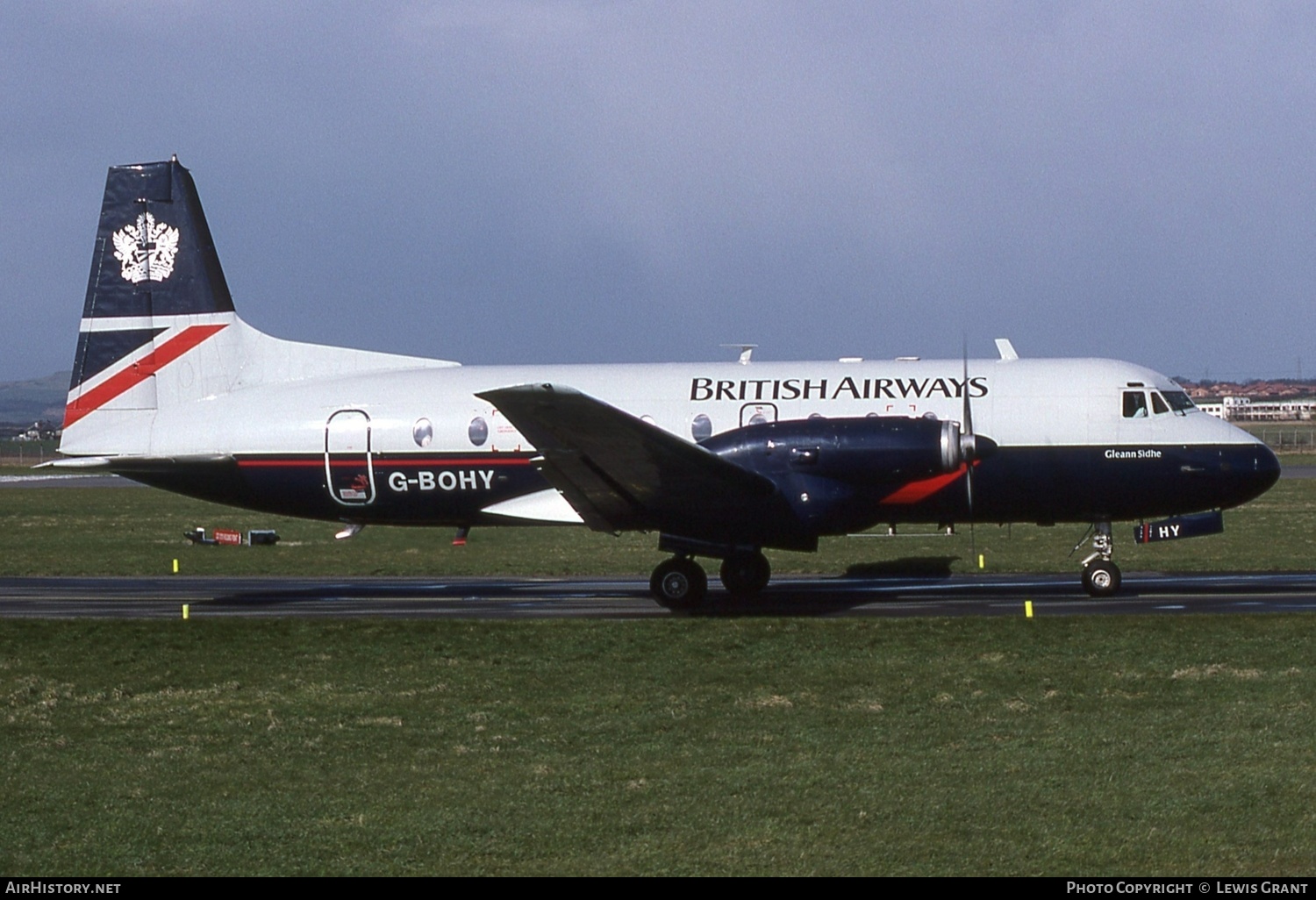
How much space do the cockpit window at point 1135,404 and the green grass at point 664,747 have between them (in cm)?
465

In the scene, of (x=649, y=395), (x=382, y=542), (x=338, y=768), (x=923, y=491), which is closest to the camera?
(x=338, y=768)

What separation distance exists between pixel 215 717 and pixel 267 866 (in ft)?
16.5

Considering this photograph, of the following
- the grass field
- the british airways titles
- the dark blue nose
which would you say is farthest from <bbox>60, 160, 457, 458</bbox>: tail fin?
the dark blue nose

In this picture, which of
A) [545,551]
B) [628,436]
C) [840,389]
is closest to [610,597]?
[628,436]

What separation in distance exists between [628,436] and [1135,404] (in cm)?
826

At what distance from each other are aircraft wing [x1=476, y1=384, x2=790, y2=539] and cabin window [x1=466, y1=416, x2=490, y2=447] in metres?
2.29

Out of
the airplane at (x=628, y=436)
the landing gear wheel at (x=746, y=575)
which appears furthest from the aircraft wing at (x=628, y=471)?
the landing gear wheel at (x=746, y=575)

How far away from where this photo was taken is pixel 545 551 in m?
31.9

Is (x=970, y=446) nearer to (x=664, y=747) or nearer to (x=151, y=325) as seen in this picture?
(x=664, y=747)

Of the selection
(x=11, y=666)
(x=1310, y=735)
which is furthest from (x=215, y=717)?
(x=1310, y=735)

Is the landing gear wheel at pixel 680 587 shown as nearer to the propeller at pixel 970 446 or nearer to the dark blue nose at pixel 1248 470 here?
the propeller at pixel 970 446

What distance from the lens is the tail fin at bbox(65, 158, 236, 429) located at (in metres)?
23.1
